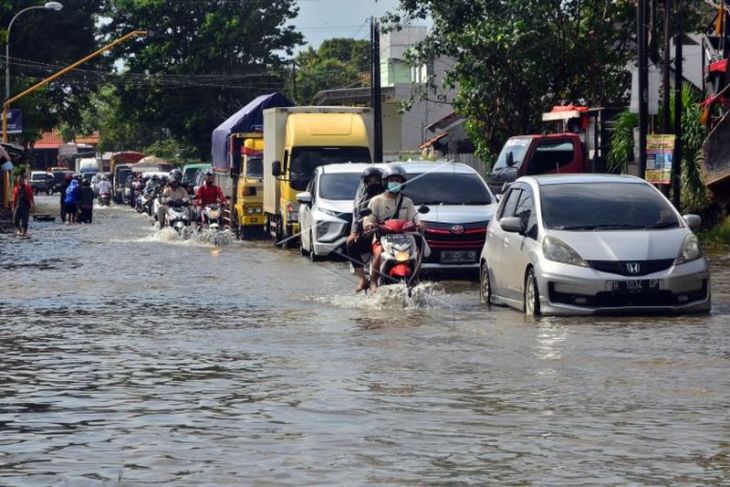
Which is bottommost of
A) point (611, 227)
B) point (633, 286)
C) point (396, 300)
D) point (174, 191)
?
point (396, 300)

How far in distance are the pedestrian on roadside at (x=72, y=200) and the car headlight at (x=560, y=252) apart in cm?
3962

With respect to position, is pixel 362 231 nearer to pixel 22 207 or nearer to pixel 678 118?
pixel 678 118

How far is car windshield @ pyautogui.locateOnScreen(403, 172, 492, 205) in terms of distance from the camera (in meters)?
24.8

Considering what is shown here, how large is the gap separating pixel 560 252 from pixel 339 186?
1327cm

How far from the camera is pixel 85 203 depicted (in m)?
55.6

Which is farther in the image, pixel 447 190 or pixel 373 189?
pixel 447 190

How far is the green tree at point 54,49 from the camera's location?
79.5 meters

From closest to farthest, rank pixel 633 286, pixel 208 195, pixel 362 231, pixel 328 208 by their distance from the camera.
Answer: pixel 633 286 → pixel 362 231 → pixel 328 208 → pixel 208 195

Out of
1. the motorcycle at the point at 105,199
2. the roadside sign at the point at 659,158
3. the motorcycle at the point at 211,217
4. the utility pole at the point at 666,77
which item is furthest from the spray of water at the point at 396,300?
the motorcycle at the point at 105,199

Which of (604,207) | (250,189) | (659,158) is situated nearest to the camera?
(604,207)

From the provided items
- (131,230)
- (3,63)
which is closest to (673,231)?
(131,230)

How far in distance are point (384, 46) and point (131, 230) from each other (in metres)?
68.8

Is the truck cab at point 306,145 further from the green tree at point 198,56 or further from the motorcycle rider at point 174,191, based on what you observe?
the green tree at point 198,56

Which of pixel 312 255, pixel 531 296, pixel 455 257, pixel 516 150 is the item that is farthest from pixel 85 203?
pixel 531 296
